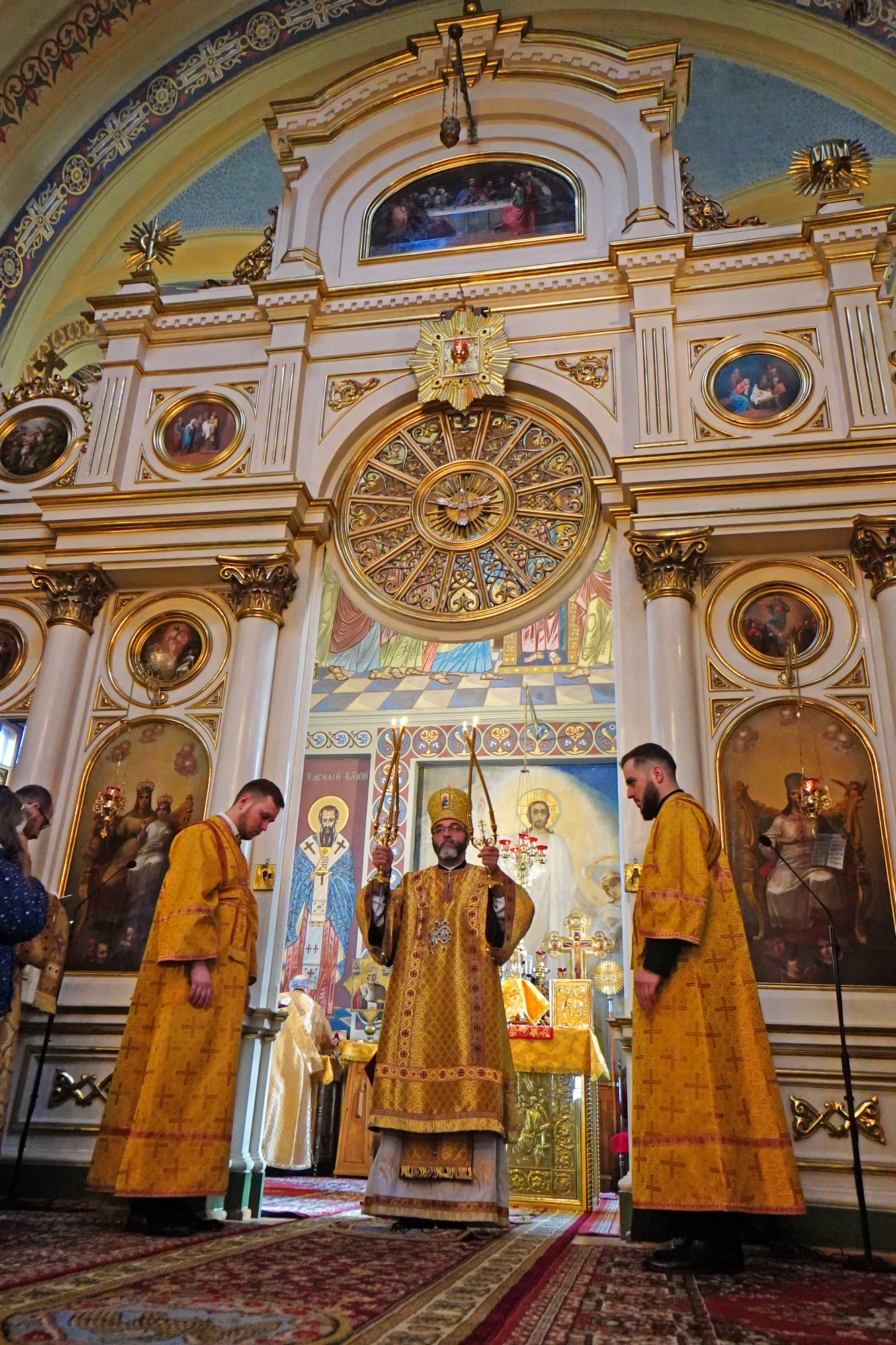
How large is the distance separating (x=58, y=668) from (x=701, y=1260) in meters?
5.69

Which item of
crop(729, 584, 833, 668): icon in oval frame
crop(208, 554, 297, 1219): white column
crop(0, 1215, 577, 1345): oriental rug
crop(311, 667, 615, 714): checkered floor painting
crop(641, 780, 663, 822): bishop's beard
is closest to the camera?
crop(0, 1215, 577, 1345): oriental rug

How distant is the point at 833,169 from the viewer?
A: 8.09 m

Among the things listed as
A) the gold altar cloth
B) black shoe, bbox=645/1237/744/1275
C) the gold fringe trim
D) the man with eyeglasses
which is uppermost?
the man with eyeglasses

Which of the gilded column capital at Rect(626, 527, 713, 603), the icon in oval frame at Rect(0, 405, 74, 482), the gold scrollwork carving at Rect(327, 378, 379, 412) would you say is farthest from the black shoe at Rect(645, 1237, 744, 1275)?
the icon in oval frame at Rect(0, 405, 74, 482)

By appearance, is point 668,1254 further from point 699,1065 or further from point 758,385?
point 758,385

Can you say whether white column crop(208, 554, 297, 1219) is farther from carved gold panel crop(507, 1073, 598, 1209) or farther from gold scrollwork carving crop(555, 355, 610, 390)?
gold scrollwork carving crop(555, 355, 610, 390)

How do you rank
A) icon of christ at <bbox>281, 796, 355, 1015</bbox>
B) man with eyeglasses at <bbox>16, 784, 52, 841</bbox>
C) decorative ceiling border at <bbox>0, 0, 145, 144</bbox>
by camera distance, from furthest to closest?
icon of christ at <bbox>281, 796, 355, 1015</bbox>, decorative ceiling border at <bbox>0, 0, 145, 144</bbox>, man with eyeglasses at <bbox>16, 784, 52, 841</bbox>

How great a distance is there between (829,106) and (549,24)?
309 cm

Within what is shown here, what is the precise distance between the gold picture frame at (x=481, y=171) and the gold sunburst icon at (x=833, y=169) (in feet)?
5.78

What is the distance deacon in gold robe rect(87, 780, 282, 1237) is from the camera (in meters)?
4.72

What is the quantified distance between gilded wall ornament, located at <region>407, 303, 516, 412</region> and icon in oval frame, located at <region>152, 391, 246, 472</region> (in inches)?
60.5

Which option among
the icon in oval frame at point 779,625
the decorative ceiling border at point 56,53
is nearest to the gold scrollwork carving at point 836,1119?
the icon in oval frame at point 779,625

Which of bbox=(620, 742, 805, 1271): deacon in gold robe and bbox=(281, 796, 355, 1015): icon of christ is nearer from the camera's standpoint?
bbox=(620, 742, 805, 1271): deacon in gold robe

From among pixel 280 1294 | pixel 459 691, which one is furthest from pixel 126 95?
pixel 280 1294
